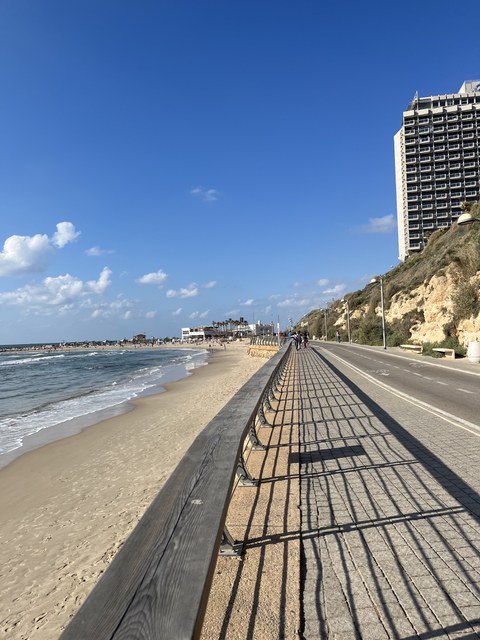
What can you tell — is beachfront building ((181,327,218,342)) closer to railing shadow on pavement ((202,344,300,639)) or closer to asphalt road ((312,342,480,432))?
asphalt road ((312,342,480,432))

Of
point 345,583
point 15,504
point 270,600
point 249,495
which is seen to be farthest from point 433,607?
point 15,504

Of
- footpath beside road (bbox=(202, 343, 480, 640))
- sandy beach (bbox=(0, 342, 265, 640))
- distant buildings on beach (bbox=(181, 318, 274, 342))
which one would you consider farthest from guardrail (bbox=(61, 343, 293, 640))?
distant buildings on beach (bbox=(181, 318, 274, 342))

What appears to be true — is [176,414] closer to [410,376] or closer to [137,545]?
[410,376]

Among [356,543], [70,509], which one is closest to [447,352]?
[70,509]

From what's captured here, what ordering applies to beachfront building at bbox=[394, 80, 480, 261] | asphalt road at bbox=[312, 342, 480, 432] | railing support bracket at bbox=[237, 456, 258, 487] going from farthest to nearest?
beachfront building at bbox=[394, 80, 480, 261] → asphalt road at bbox=[312, 342, 480, 432] → railing support bracket at bbox=[237, 456, 258, 487]

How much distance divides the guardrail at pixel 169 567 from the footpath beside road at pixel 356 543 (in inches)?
21.4

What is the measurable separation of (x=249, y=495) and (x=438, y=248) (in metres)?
51.4

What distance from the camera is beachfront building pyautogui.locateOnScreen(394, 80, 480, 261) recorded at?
313 feet

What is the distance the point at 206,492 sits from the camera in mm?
2961

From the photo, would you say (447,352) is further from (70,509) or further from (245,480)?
(70,509)

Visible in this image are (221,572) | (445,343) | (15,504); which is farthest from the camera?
(445,343)

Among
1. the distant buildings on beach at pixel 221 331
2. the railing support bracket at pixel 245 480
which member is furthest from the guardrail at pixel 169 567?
the distant buildings on beach at pixel 221 331

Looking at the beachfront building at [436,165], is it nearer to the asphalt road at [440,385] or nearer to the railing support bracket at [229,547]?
the asphalt road at [440,385]

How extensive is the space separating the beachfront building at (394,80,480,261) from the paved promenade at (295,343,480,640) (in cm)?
9828
